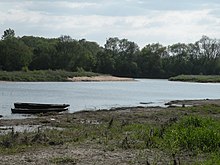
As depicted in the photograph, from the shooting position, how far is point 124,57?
524 feet

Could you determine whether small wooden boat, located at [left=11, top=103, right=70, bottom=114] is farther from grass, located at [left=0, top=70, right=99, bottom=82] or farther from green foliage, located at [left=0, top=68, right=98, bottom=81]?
green foliage, located at [left=0, top=68, right=98, bottom=81]

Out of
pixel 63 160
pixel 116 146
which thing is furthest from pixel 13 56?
pixel 63 160

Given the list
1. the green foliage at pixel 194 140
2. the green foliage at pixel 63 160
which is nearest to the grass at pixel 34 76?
the green foliage at pixel 194 140

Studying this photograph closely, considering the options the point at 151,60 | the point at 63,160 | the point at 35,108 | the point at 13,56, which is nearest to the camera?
the point at 63,160

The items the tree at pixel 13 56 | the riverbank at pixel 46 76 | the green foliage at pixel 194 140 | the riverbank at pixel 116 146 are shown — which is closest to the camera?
the riverbank at pixel 116 146

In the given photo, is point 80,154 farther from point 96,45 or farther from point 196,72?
point 96,45

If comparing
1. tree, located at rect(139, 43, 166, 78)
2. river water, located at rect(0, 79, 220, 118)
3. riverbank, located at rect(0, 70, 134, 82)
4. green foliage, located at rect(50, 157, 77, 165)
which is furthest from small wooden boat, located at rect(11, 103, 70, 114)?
tree, located at rect(139, 43, 166, 78)

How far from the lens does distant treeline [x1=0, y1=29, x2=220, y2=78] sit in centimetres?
12912

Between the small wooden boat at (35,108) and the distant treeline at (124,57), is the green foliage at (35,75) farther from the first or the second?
the small wooden boat at (35,108)

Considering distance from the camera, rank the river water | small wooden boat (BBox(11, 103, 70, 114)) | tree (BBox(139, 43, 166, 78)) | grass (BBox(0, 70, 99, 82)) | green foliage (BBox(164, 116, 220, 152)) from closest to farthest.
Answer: green foliage (BBox(164, 116, 220, 152)) < small wooden boat (BBox(11, 103, 70, 114)) < the river water < grass (BBox(0, 70, 99, 82)) < tree (BBox(139, 43, 166, 78))

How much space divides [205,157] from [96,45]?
17137 cm

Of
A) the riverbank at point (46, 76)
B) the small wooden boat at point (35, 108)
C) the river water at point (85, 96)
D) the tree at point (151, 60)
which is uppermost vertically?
the tree at point (151, 60)

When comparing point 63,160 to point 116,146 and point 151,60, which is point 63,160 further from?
point 151,60

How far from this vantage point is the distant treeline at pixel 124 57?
129m
